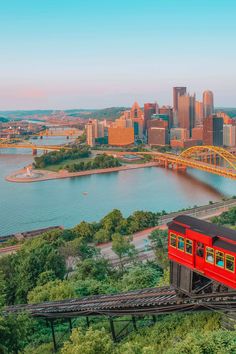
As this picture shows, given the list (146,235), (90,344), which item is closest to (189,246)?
(90,344)

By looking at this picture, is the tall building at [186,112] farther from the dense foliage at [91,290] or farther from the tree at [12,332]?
the tree at [12,332]

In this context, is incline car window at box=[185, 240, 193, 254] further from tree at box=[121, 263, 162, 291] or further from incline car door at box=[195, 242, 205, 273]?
tree at box=[121, 263, 162, 291]

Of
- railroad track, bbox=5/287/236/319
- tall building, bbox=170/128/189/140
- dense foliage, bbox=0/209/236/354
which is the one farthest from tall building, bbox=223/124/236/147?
railroad track, bbox=5/287/236/319

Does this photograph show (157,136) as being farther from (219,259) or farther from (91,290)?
(219,259)

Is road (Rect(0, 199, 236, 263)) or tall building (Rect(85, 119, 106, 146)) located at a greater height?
tall building (Rect(85, 119, 106, 146))

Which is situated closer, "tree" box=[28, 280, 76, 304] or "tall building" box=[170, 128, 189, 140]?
"tree" box=[28, 280, 76, 304]

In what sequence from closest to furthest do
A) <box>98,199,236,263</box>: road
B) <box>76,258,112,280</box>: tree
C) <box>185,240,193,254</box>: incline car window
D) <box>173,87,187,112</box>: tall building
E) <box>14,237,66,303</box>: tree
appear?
<box>185,240,193,254</box>: incline car window, <box>14,237,66,303</box>: tree, <box>76,258,112,280</box>: tree, <box>98,199,236,263</box>: road, <box>173,87,187,112</box>: tall building
